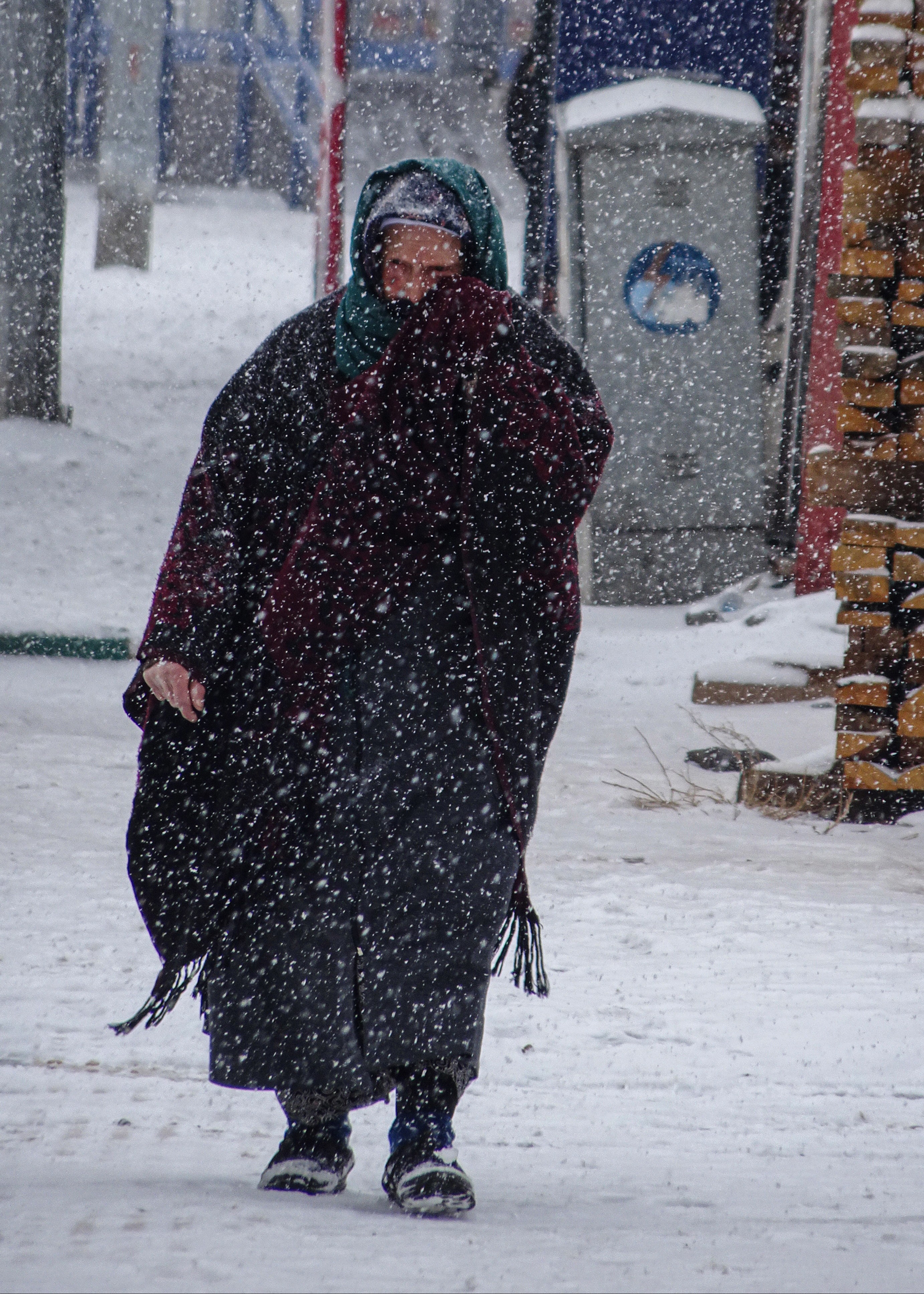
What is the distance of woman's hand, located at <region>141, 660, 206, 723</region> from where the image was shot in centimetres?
226

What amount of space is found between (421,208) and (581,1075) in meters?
1.67

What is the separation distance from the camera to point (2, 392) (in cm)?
995

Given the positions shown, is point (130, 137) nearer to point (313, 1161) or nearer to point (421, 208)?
point (421, 208)

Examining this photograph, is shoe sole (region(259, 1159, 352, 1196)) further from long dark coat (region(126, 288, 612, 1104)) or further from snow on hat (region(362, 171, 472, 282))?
snow on hat (region(362, 171, 472, 282))

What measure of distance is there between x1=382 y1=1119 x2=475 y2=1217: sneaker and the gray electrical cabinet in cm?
679

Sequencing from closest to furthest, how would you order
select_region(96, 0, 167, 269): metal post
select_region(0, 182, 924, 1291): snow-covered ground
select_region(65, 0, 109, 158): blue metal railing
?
select_region(0, 182, 924, 1291): snow-covered ground
select_region(96, 0, 167, 269): metal post
select_region(65, 0, 109, 158): blue metal railing

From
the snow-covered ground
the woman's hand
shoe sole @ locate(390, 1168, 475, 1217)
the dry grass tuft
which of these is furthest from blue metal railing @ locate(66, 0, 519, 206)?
shoe sole @ locate(390, 1168, 475, 1217)

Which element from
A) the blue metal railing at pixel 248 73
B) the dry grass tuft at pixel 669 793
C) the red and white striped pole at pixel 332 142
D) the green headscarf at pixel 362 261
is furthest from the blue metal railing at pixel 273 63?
the green headscarf at pixel 362 261

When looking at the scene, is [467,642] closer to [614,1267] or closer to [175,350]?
[614,1267]

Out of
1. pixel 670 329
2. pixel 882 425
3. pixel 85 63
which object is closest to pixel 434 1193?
pixel 882 425

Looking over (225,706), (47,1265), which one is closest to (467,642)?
(225,706)

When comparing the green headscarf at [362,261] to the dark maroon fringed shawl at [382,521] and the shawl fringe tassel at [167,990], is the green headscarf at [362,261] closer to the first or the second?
the dark maroon fringed shawl at [382,521]

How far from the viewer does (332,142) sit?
952 cm

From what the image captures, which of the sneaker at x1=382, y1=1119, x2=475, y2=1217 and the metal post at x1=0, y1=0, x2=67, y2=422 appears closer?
the sneaker at x1=382, y1=1119, x2=475, y2=1217
